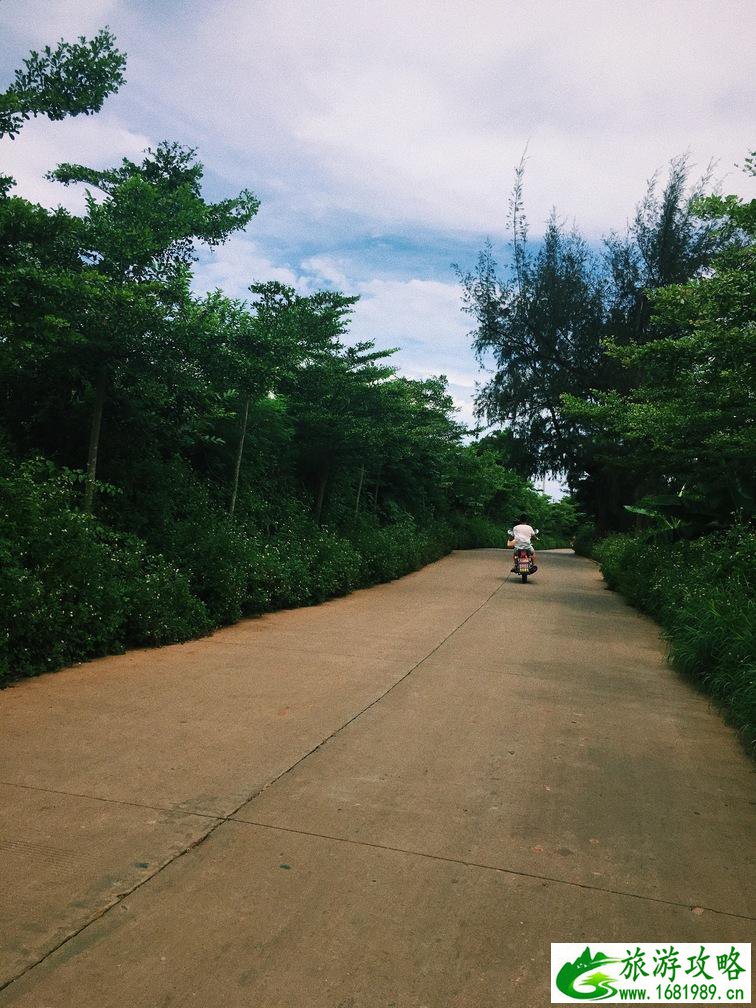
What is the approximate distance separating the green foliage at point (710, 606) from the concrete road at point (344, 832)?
409 millimetres

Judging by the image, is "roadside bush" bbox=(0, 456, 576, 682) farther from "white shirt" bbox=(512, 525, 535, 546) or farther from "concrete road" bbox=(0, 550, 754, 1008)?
"white shirt" bbox=(512, 525, 535, 546)

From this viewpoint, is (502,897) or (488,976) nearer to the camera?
(488,976)

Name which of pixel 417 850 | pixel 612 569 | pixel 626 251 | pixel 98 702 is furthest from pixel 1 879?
pixel 626 251

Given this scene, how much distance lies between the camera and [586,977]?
2707 mm

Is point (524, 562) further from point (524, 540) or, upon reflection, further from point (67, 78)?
point (67, 78)

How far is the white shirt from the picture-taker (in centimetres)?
1969

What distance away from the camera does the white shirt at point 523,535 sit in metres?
19.7

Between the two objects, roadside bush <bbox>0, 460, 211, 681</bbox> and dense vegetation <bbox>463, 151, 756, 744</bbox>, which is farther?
dense vegetation <bbox>463, 151, 756, 744</bbox>

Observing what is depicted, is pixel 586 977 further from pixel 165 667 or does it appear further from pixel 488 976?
pixel 165 667

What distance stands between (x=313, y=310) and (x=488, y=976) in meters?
13.2

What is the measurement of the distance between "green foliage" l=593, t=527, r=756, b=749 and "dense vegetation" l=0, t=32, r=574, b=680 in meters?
5.51

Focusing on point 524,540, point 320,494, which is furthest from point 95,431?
point 524,540

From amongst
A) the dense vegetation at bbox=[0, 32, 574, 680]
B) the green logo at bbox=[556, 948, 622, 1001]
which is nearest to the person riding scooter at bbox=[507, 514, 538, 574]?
the dense vegetation at bbox=[0, 32, 574, 680]

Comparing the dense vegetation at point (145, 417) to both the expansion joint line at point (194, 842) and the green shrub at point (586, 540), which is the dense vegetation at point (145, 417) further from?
the green shrub at point (586, 540)
